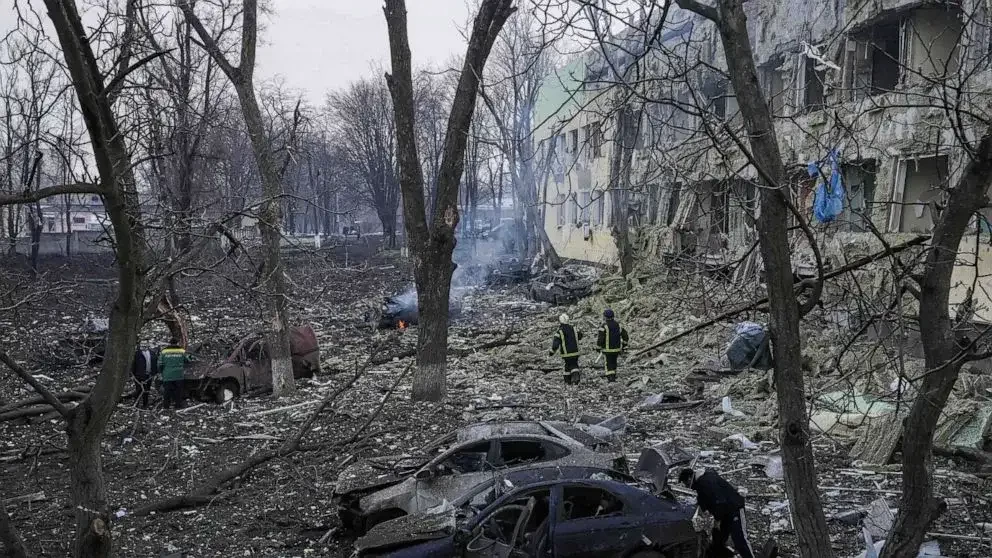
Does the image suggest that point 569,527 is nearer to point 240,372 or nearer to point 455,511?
point 455,511

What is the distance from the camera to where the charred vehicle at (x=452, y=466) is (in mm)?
7672

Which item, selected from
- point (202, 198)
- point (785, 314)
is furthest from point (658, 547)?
point (202, 198)

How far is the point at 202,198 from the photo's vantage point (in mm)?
26844

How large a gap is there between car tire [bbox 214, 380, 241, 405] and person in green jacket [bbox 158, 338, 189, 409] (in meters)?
0.77

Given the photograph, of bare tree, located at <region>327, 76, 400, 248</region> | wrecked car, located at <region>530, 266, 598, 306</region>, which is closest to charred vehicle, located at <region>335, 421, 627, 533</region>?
wrecked car, located at <region>530, 266, 598, 306</region>

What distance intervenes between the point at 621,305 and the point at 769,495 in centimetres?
1528

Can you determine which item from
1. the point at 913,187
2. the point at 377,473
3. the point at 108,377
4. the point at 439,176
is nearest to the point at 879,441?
the point at 377,473

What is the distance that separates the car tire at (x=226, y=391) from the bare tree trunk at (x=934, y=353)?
12431mm

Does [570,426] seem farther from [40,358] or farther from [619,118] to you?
[40,358]

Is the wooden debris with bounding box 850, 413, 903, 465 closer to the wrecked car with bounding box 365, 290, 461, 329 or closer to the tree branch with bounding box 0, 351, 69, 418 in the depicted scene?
the tree branch with bounding box 0, 351, 69, 418

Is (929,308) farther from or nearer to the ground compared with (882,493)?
farther from the ground

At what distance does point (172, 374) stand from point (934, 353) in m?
12.6

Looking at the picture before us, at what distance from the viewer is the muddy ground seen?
7926mm

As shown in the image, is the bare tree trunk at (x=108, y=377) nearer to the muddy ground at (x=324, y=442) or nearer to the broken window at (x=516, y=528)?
the muddy ground at (x=324, y=442)
